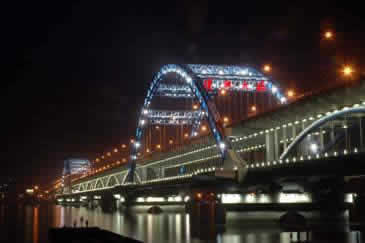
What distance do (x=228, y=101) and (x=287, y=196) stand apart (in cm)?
2148

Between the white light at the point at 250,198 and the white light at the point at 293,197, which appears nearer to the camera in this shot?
the white light at the point at 293,197

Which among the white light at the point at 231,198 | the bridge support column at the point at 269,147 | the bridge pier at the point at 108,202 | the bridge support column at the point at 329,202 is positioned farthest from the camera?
the bridge pier at the point at 108,202

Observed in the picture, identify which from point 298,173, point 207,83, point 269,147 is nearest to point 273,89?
point 207,83

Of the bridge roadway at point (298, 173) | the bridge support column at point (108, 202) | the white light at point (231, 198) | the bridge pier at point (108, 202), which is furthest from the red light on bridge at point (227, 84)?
the bridge support column at point (108, 202)

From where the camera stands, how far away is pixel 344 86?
4284 centimetres

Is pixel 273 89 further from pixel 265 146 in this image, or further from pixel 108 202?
pixel 108 202

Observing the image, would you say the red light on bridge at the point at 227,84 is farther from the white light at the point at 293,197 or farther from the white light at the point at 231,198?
the white light at the point at 231,198

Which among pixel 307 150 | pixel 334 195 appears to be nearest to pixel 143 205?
pixel 334 195

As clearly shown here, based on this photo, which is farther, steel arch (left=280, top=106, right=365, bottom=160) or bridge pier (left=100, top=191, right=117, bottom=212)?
bridge pier (left=100, top=191, right=117, bottom=212)

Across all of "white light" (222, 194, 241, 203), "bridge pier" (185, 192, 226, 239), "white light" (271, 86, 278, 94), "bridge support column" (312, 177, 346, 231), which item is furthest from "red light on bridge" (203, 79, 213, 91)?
"white light" (222, 194, 241, 203)

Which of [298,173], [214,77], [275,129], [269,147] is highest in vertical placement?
[214,77]

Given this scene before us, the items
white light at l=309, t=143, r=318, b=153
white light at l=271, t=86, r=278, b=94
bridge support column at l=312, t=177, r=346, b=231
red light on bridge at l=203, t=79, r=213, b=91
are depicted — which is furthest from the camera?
bridge support column at l=312, t=177, r=346, b=231

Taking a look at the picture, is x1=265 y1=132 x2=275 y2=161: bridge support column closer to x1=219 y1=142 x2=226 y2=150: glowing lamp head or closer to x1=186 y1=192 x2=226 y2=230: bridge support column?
x1=186 y1=192 x2=226 y2=230: bridge support column

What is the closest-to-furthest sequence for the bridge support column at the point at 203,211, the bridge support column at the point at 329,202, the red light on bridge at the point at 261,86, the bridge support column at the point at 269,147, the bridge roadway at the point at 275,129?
1. the bridge roadway at the point at 275,129
2. the bridge support column at the point at 203,211
3. the bridge support column at the point at 269,147
4. the bridge support column at the point at 329,202
5. the red light on bridge at the point at 261,86
